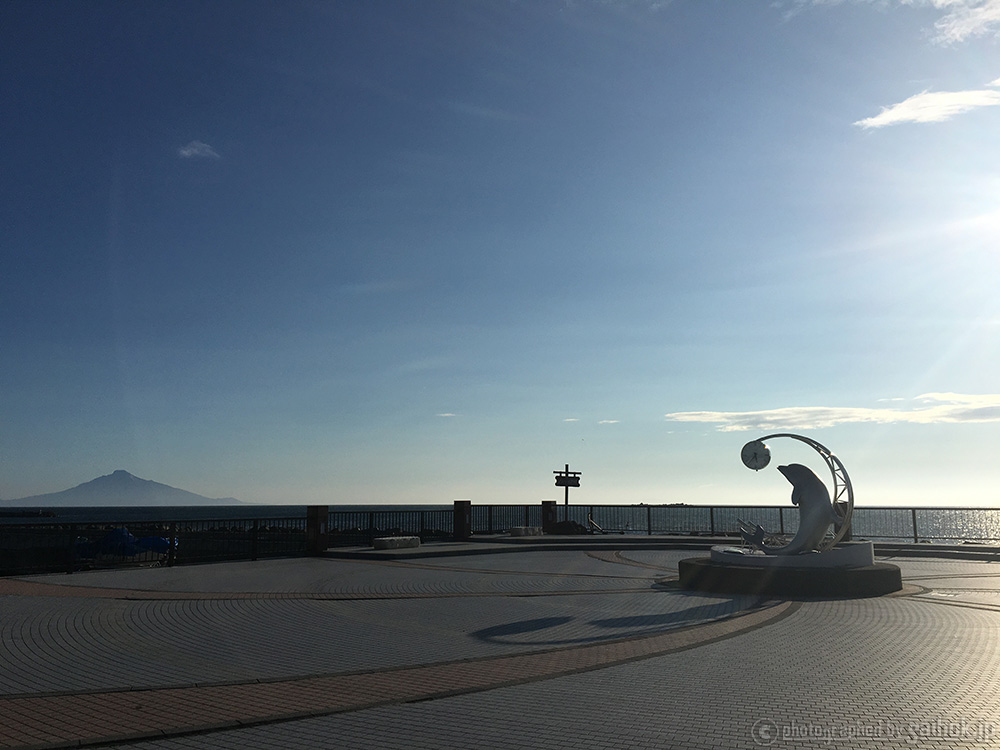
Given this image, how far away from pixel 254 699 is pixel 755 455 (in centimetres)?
1232

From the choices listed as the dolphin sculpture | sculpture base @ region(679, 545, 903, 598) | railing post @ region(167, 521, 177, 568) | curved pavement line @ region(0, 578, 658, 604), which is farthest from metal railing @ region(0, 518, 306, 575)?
the dolphin sculpture

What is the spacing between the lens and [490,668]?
808 cm

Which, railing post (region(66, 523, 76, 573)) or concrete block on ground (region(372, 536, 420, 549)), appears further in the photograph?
concrete block on ground (region(372, 536, 420, 549))

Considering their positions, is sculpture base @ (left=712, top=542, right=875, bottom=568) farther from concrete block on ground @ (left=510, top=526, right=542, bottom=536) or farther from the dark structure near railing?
concrete block on ground @ (left=510, top=526, right=542, bottom=536)

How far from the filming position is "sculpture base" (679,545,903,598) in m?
13.9

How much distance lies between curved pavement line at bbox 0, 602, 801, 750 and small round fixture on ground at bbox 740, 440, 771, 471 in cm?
820

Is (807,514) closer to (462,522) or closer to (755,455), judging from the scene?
(755,455)

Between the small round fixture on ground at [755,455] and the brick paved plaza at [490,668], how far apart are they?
3.43 metres

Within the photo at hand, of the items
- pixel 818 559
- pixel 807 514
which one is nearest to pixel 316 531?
pixel 807 514

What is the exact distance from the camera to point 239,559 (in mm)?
21156

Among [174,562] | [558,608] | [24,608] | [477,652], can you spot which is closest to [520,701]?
[477,652]

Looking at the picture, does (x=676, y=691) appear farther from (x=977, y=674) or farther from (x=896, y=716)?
(x=977, y=674)

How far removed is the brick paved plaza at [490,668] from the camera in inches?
234

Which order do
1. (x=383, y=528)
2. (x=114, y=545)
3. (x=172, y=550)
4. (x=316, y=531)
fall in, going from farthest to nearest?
(x=383, y=528), (x=316, y=531), (x=114, y=545), (x=172, y=550)
